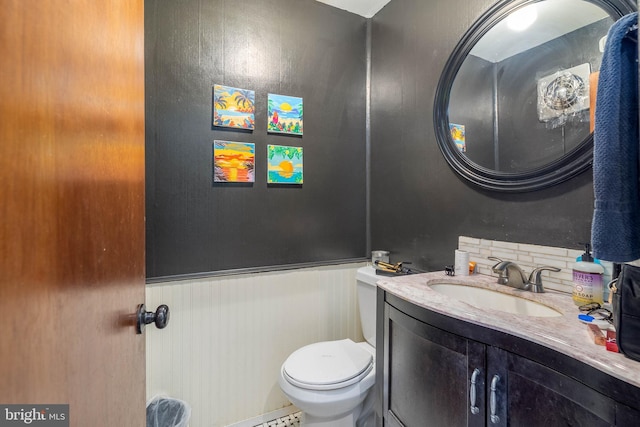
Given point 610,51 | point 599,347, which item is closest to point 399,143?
point 610,51

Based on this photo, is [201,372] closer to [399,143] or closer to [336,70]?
[399,143]

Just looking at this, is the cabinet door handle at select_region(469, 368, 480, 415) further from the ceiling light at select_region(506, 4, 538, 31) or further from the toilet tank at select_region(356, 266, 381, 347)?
the ceiling light at select_region(506, 4, 538, 31)

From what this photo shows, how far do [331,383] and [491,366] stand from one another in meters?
0.71

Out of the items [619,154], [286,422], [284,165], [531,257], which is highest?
[284,165]

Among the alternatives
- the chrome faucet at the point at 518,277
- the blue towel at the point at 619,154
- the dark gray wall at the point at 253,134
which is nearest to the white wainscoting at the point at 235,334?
the dark gray wall at the point at 253,134

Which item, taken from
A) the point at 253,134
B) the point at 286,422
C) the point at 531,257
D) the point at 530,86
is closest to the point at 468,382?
the point at 531,257

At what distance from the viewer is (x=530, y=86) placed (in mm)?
1180

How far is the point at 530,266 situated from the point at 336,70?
1.62m

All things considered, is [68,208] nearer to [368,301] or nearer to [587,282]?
[587,282]

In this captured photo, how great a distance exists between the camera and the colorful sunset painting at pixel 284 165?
5.63ft

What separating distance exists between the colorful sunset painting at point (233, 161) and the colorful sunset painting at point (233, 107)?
4.5 inches

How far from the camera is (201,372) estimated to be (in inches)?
60.4

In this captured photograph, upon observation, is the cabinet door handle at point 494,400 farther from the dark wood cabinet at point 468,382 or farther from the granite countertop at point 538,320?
the granite countertop at point 538,320

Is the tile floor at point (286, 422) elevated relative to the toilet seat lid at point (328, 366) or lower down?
lower down
